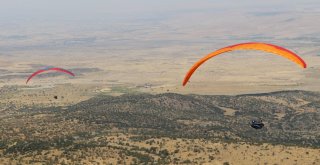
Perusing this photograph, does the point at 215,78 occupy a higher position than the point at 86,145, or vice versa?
the point at 215,78

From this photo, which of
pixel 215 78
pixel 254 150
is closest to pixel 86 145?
pixel 254 150

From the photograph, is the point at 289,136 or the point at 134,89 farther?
the point at 134,89

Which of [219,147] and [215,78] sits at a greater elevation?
[215,78]

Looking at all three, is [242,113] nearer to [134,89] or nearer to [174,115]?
[174,115]

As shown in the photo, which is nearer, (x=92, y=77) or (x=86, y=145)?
(x=86, y=145)

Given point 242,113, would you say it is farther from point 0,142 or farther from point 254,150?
point 0,142

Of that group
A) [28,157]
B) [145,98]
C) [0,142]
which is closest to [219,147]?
[28,157]

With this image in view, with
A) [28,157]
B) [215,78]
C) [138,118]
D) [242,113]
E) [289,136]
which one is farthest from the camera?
[215,78]

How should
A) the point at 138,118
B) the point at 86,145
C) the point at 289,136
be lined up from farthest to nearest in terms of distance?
the point at 138,118 → the point at 289,136 → the point at 86,145

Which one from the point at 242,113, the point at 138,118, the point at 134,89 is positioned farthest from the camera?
the point at 134,89
